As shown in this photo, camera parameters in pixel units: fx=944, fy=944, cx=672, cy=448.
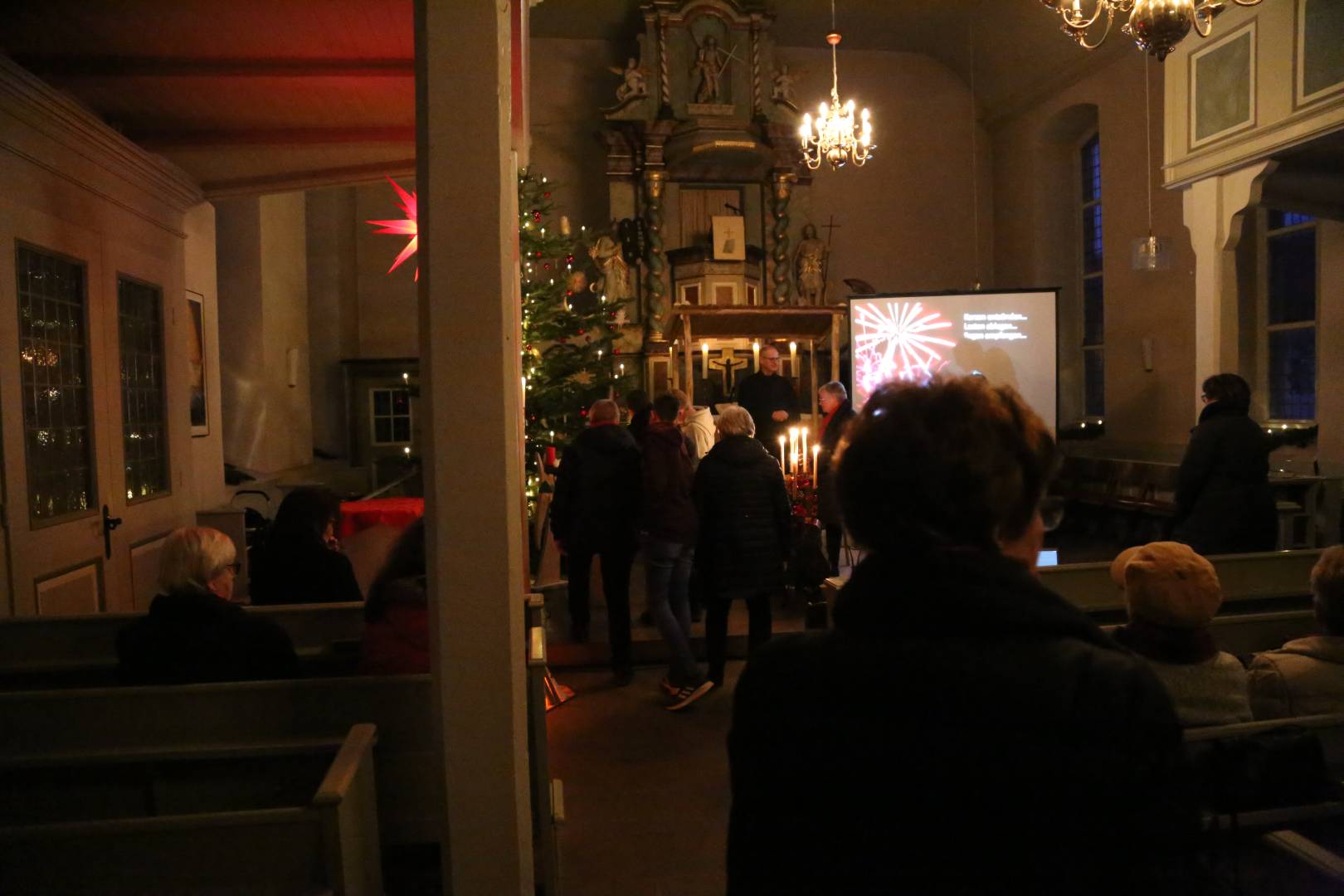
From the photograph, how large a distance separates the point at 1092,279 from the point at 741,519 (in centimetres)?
1066

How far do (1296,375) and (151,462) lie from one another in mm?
10417

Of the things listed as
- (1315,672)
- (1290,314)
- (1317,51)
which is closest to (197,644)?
(1315,672)

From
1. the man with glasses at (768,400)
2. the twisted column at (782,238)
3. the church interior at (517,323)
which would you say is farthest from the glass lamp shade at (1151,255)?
the twisted column at (782,238)

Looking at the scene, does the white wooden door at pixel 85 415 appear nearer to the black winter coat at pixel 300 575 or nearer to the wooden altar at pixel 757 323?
the black winter coat at pixel 300 575

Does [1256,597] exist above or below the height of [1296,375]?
below

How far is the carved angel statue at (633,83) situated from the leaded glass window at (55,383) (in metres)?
9.74

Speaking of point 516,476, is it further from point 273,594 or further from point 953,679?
point 273,594

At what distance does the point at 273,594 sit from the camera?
12.5 ft

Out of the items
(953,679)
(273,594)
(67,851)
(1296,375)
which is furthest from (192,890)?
(1296,375)

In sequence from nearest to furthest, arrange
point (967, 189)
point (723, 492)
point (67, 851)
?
1. point (67, 851)
2. point (723, 492)
3. point (967, 189)

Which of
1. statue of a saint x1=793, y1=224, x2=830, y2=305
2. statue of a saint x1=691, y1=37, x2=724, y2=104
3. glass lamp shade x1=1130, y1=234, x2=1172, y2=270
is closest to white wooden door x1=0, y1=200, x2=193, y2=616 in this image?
glass lamp shade x1=1130, y1=234, x2=1172, y2=270

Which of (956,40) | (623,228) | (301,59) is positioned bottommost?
(301,59)

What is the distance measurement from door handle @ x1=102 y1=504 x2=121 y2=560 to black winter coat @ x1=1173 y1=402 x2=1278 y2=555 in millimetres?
5636

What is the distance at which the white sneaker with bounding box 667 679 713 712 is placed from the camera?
4.89 metres
